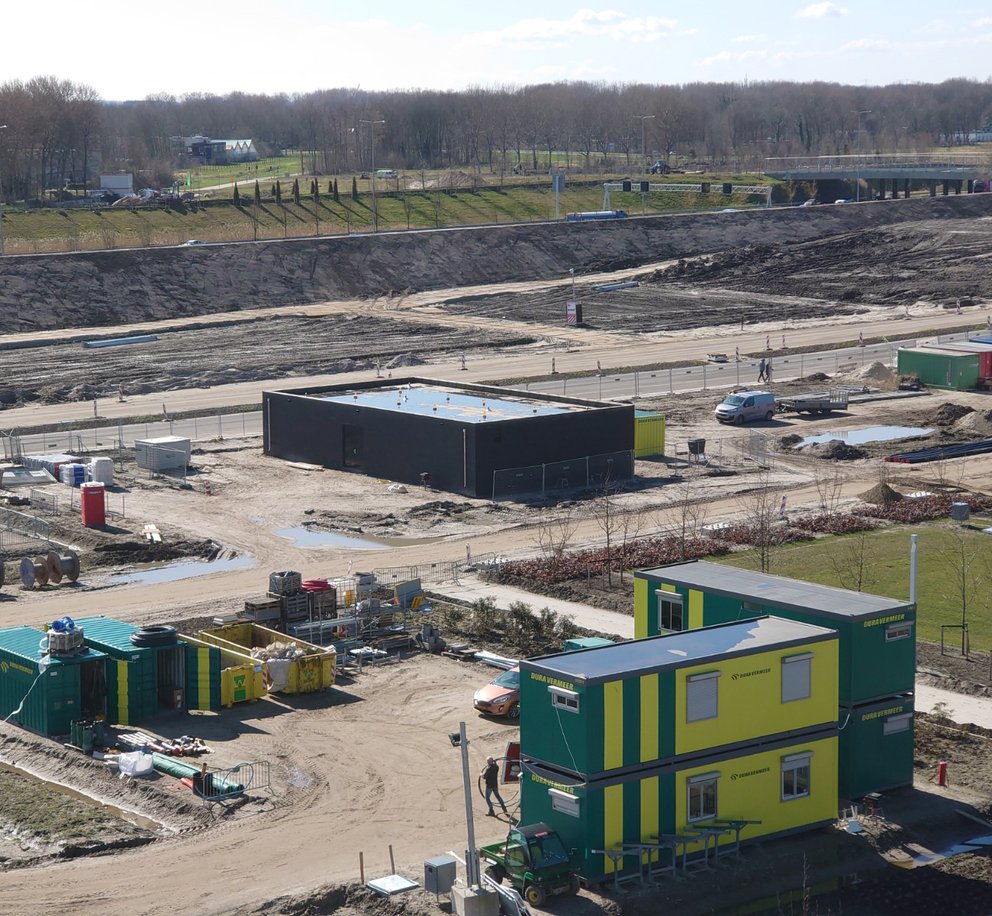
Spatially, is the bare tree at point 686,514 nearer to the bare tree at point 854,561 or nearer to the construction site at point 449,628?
the construction site at point 449,628

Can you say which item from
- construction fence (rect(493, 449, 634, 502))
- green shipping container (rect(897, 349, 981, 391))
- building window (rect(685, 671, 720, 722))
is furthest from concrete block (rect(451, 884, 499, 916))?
green shipping container (rect(897, 349, 981, 391))

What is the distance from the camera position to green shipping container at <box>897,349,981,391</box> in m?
79.2

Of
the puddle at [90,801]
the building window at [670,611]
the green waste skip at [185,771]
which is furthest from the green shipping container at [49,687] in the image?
the building window at [670,611]

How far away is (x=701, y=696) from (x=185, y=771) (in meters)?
10.1

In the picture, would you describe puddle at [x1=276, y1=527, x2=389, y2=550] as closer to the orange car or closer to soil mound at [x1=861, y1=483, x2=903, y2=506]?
soil mound at [x1=861, y1=483, x2=903, y2=506]

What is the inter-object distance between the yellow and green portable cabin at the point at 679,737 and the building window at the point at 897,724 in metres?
1.49

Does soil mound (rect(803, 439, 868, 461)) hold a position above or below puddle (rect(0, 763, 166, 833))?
above

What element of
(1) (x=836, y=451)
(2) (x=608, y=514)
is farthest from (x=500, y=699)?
(1) (x=836, y=451)

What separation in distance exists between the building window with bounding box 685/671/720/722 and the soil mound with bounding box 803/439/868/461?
38151 mm

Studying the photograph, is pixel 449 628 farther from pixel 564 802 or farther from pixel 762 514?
pixel 564 802

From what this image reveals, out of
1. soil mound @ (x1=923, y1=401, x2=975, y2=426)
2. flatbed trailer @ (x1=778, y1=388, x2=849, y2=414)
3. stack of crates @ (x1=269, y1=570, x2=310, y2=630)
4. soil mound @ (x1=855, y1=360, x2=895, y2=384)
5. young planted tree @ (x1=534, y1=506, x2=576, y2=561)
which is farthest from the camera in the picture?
soil mound @ (x1=855, y1=360, x2=895, y2=384)

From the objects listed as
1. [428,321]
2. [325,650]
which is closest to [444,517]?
[325,650]

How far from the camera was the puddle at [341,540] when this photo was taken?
51062mm

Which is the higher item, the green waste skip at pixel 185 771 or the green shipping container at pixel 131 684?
the green shipping container at pixel 131 684
